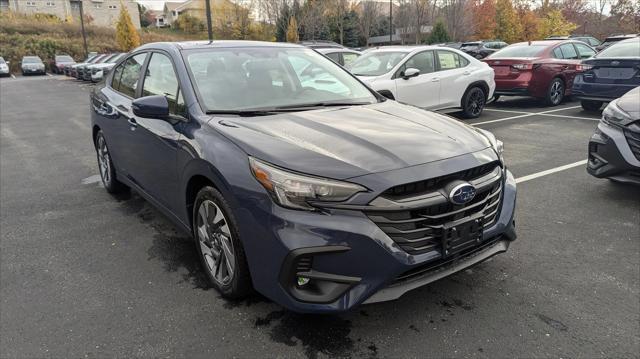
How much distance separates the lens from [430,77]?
9.05m

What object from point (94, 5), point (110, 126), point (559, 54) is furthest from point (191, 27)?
point (110, 126)

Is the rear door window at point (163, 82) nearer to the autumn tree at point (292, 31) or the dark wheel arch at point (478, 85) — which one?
the dark wheel arch at point (478, 85)

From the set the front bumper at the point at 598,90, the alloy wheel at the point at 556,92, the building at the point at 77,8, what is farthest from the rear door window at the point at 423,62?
the building at the point at 77,8

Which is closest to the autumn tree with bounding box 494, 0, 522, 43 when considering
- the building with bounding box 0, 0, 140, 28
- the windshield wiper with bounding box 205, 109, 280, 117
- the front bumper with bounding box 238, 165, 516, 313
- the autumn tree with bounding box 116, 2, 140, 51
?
the autumn tree with bounding box 116, 2, 140, 51

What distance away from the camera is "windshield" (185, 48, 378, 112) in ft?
11.0

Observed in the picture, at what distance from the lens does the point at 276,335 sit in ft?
8.69

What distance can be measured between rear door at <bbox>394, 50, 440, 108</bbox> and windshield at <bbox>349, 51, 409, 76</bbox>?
0.25 m

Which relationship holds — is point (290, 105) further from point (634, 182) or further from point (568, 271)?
point (634, 182)

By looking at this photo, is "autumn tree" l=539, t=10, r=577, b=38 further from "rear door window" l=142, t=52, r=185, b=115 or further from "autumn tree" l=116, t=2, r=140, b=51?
"rear door window" l=142, t=52, r=185, b=115

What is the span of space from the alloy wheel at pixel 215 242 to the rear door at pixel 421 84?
19.9 feet

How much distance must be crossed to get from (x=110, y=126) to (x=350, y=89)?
2.46m

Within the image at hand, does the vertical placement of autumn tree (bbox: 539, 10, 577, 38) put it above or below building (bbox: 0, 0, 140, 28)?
below

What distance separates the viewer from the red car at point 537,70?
10727 mm

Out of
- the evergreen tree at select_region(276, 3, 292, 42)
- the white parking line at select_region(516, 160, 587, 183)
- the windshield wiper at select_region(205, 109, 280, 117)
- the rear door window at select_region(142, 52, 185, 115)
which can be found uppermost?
the evergreen tree at select_region(276, 3, 292, 42)
